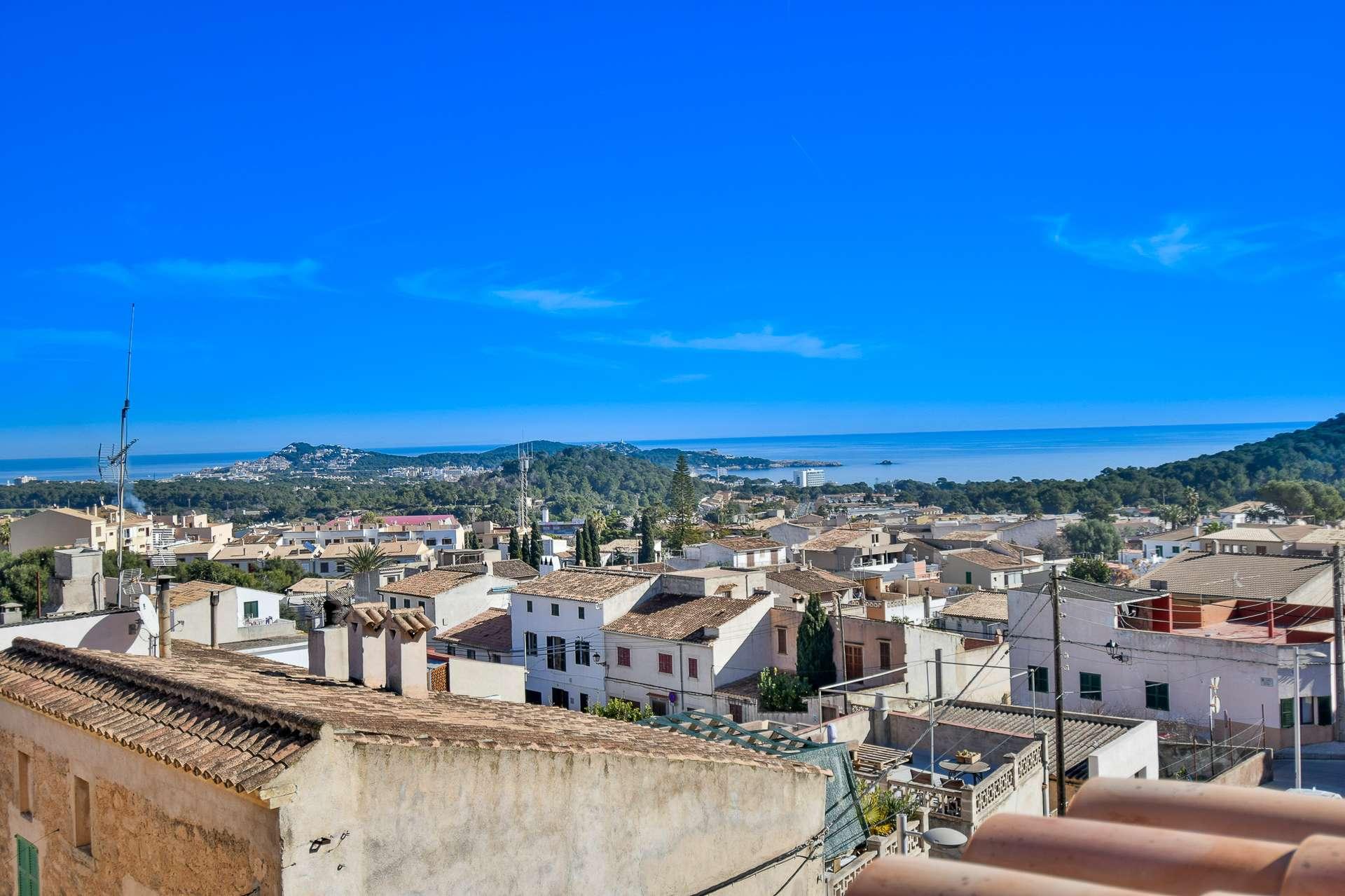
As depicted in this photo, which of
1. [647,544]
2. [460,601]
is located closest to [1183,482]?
[647,544]

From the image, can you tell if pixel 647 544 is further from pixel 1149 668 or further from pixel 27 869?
pixel 27 869

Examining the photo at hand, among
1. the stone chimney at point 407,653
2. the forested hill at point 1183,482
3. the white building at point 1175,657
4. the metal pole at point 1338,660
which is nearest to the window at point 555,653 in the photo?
the white building at point 1175,657

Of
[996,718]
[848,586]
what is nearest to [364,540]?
[848,586]

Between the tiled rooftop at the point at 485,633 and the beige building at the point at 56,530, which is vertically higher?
the beige building at the point at 56,530

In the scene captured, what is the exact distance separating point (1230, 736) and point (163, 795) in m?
24.9

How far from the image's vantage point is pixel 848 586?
44.9 m

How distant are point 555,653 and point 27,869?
97.4 feet

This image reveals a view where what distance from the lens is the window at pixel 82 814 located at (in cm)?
759

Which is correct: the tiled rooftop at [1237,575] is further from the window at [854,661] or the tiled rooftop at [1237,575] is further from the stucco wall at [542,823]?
the stucco wall at [542,823]

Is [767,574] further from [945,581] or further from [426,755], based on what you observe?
[426,755]

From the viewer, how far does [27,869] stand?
8.46 metres

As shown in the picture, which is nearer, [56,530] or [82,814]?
[82,814]

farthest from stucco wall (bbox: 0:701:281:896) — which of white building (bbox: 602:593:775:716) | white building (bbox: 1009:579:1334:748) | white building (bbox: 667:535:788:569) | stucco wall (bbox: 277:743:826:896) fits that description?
white building (bbox: 667:535:788:569)

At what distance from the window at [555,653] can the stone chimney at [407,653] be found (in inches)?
1115
